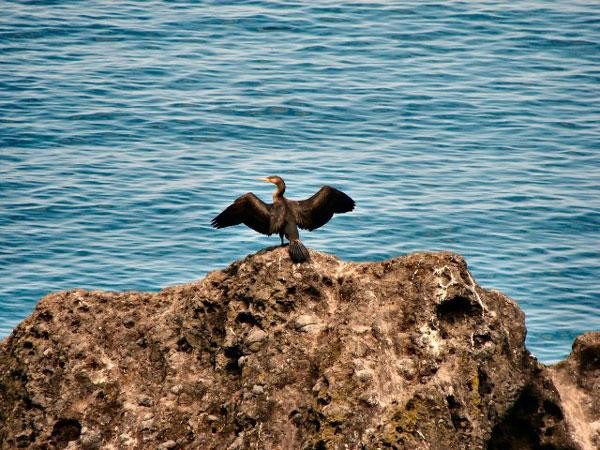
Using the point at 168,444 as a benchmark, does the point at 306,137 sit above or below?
below

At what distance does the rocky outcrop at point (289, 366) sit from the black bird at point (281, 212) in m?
2.31

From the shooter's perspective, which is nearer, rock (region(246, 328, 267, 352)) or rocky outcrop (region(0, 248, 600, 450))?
rocky outcrop (region(0, 248, 600, 450))

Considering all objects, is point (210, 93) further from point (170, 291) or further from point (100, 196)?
point (170, 291)

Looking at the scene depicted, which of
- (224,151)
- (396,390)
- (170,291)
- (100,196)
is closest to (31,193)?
(100,196)

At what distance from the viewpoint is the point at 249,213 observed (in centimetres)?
1289

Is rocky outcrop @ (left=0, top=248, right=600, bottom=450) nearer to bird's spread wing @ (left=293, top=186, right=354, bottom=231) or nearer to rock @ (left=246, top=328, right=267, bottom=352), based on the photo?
rock @ (left=246, top=328, right=267, bottom=352)

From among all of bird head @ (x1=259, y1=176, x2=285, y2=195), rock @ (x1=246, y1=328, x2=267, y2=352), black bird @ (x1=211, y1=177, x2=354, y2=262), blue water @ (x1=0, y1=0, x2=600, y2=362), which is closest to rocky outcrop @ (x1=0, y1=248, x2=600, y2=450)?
rock @ (x1=246, y1=328, x2=267, y2=352)

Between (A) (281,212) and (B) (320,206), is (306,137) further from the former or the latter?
(A) (281,212)

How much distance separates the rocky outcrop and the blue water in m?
9.50

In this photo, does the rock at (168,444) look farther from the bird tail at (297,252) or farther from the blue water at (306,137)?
the blue water at (306,137)

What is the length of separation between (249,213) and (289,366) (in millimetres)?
3778

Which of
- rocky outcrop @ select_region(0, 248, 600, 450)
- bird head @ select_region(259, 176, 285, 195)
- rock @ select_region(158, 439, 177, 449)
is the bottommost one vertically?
rock @ select_region(158, 439, 177, 449)

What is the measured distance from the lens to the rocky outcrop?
30.0 ft

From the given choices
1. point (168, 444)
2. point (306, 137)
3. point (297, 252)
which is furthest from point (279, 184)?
point (306, 137)
